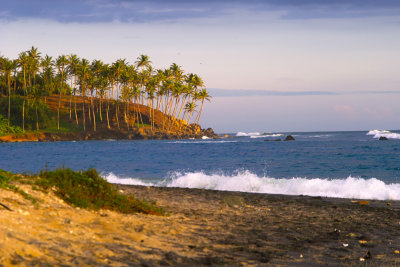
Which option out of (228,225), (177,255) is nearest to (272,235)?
(228,225)

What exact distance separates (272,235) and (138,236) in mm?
3373

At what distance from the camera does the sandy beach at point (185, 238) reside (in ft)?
23.7

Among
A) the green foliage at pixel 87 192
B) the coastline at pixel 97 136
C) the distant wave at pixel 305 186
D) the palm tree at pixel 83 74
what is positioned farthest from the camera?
the palm tree at pixel 83 74

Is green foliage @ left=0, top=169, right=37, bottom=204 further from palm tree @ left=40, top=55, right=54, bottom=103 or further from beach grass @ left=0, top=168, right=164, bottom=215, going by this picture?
palm tree @ left=40, top=55, right=54, bottom=103

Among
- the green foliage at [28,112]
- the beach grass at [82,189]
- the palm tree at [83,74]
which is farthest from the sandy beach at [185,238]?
the palm tree at [83,74]

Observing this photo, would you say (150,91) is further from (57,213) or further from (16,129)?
(57,213)

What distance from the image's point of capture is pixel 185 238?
363 inches

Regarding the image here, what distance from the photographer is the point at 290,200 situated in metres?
18.3

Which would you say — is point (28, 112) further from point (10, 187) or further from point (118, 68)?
point (10, 187)

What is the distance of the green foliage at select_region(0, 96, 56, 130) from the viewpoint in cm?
11981

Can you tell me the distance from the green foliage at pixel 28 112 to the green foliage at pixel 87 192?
11433cm

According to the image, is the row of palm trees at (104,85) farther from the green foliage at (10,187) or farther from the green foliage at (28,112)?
the green foliage at (10,187)

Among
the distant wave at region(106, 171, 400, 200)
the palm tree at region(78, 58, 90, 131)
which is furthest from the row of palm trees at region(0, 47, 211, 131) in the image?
the distant wave at region(106, 171, 400, 200)

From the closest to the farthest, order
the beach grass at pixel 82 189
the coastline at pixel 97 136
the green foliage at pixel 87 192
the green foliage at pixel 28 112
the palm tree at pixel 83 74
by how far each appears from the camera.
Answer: the beach grass at pixel 82 189 → the green foliage at pixel 87 192 → the coastline at pixel 97 136 → the green foliage at pixel 28 112 → the palm tree at pixel 83 74
